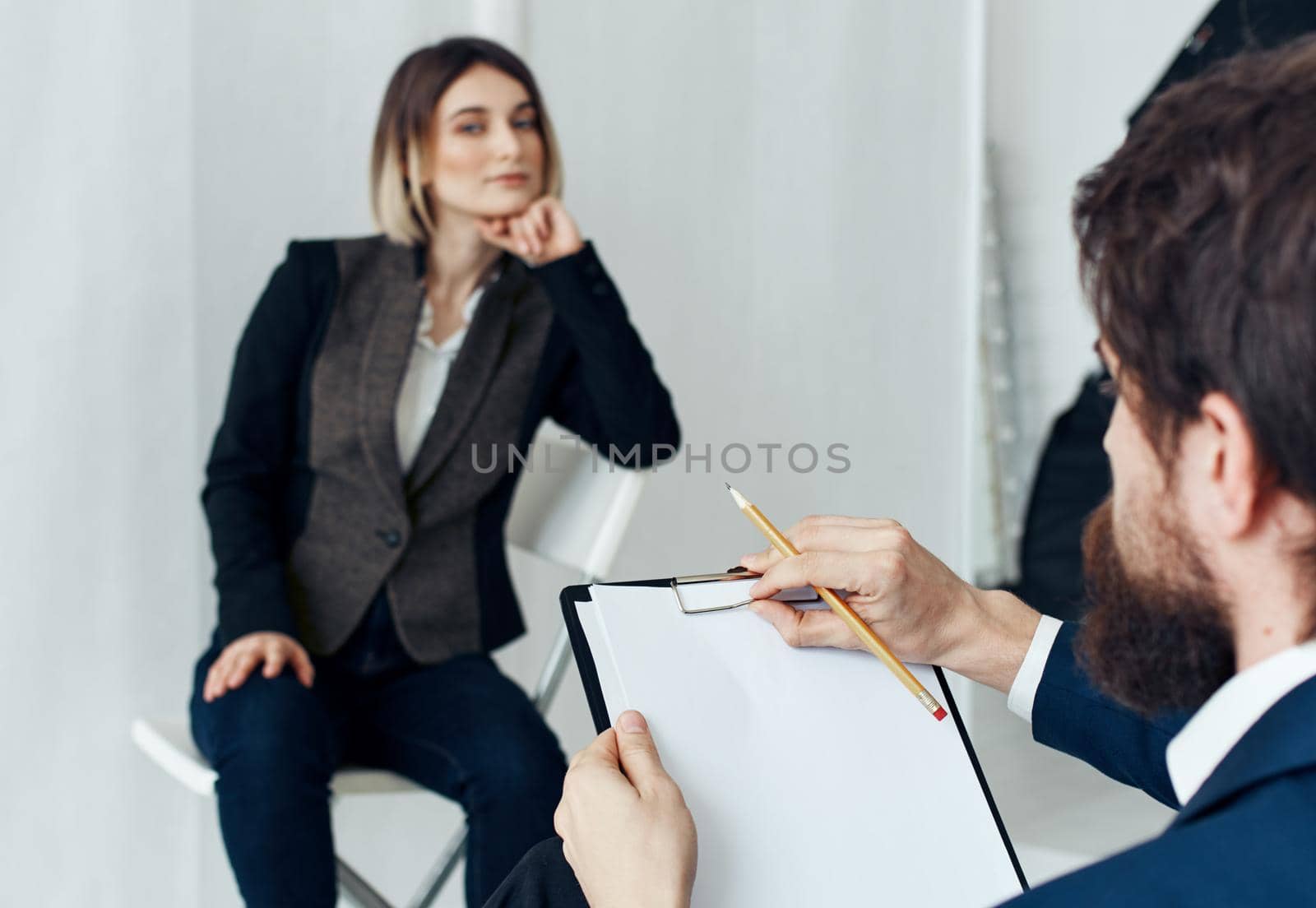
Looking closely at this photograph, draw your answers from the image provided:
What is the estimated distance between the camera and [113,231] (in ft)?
4.95

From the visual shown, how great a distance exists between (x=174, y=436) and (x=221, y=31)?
1.69 feet

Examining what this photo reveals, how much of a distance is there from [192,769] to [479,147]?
0.82m

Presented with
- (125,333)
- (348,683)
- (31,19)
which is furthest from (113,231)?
(348,683)

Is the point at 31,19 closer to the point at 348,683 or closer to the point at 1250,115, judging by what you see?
the point at 348,683

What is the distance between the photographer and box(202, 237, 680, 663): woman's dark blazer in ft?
4.81

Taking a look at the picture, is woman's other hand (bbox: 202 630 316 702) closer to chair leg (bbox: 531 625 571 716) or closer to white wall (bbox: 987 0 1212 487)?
chair leg (bbox: 531 625 571 716)

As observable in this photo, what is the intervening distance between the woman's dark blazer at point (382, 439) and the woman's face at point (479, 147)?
4.0 inches

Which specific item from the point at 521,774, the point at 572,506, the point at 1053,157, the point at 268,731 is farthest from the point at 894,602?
the point at 1053,157

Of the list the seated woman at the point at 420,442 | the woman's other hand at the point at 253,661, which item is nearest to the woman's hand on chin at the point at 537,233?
the seated woman at the point at 420,442

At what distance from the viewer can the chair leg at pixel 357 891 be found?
4.24 ft

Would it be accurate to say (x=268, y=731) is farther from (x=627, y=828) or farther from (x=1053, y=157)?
(x=1053, y=157)

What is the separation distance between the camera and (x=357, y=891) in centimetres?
130

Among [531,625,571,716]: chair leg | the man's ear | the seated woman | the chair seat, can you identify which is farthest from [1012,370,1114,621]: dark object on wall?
the man's ear

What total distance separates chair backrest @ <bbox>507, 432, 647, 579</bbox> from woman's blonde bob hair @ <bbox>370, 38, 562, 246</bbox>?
0.34 m
